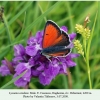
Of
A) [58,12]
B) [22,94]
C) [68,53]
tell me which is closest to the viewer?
[68,53]

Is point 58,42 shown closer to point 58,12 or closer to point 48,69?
point 48,69

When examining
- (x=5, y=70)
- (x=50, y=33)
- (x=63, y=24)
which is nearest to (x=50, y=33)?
(x=50, y=33)

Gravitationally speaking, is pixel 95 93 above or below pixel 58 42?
below

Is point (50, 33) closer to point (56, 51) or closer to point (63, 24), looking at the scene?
point (56, 51)

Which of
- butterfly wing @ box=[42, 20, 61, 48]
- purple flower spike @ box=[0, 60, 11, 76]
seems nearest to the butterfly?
butterfly wing @ box=[42, 20, 61, 48]

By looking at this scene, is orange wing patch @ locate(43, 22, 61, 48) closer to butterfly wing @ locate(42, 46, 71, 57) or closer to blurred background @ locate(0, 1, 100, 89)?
butterfly wing @ locate(42, 46, 71, 57)

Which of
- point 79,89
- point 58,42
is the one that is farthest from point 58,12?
point 58,42

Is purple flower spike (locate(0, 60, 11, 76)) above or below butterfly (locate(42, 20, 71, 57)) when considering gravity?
below
